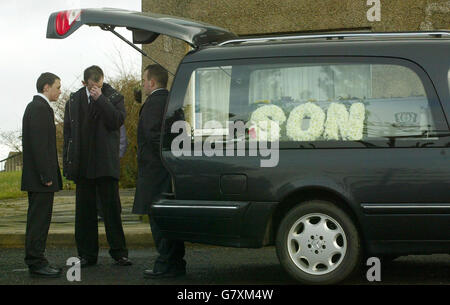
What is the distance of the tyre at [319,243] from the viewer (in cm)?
670

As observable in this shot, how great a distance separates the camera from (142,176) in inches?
303

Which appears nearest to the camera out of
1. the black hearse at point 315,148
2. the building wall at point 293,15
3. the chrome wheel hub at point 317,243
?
the black hearse at point 315,148

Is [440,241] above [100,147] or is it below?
below

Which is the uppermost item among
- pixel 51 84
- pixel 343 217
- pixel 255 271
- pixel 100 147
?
pixel 51 84

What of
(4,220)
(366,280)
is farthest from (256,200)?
(4,220)

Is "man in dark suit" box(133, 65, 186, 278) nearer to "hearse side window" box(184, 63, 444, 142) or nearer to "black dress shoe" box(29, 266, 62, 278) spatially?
"hearse side window" box(184, 63, 444, 142)

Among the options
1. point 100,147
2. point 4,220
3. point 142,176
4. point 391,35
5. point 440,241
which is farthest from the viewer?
point 4,220

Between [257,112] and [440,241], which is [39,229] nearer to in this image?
[257,112]

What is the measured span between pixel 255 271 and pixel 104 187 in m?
1.71

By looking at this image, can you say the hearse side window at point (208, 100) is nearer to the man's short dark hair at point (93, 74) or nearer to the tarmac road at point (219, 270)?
the tarmac road at point (219, 270)

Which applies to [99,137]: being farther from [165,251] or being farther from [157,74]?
[165,251]

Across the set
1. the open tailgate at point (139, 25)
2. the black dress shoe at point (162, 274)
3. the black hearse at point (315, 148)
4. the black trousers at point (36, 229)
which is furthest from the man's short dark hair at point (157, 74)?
the black dress shoe at point (162, 274)

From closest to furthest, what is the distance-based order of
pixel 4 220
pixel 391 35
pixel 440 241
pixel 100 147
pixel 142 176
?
1. pixel 440 241
2. pixel 391 35
3. pixel 142 176
4. pixel 100 147
5. pixel 4 220

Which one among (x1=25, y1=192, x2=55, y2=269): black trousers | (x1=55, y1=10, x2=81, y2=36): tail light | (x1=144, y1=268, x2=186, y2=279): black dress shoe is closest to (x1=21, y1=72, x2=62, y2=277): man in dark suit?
(x1=25, y1=192, x2=55, y2=269): black trousers
